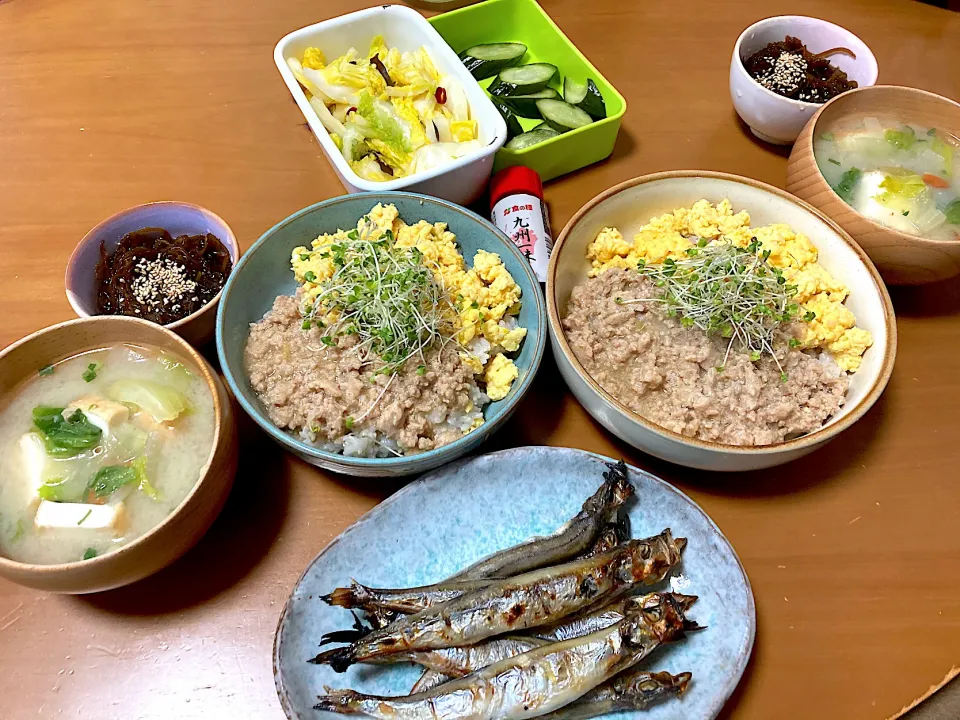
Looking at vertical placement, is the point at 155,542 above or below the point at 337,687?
above

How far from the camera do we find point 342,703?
122cm

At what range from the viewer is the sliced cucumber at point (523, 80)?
2244 mm

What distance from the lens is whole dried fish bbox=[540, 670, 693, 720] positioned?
4.09 feet

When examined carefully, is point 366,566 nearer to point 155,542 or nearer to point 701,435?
point 155,542

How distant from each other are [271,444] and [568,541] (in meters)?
0.78

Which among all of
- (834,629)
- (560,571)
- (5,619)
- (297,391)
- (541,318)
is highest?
(541,318)

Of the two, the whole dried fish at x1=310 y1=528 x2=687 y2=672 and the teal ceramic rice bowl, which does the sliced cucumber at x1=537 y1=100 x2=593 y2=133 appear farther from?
the whole dried fish at x1=310 y1=528 x2=687 y2=672

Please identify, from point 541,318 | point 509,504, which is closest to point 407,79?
point 541,318

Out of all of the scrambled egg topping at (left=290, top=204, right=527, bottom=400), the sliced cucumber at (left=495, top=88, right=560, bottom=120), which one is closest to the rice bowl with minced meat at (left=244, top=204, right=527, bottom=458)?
the scrambled egg topping at (left=290, top=204, right=527, bottom=400)

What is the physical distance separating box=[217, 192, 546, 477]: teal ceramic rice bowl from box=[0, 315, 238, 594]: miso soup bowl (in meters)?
0.08

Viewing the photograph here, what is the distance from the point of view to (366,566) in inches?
56.2

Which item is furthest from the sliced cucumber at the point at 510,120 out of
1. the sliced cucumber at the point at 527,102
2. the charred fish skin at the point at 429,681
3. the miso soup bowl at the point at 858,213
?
the charred fish skin at the point at 429,681

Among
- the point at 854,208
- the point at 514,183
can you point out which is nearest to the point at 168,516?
the point at 514,183

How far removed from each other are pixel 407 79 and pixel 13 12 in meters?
1.62
